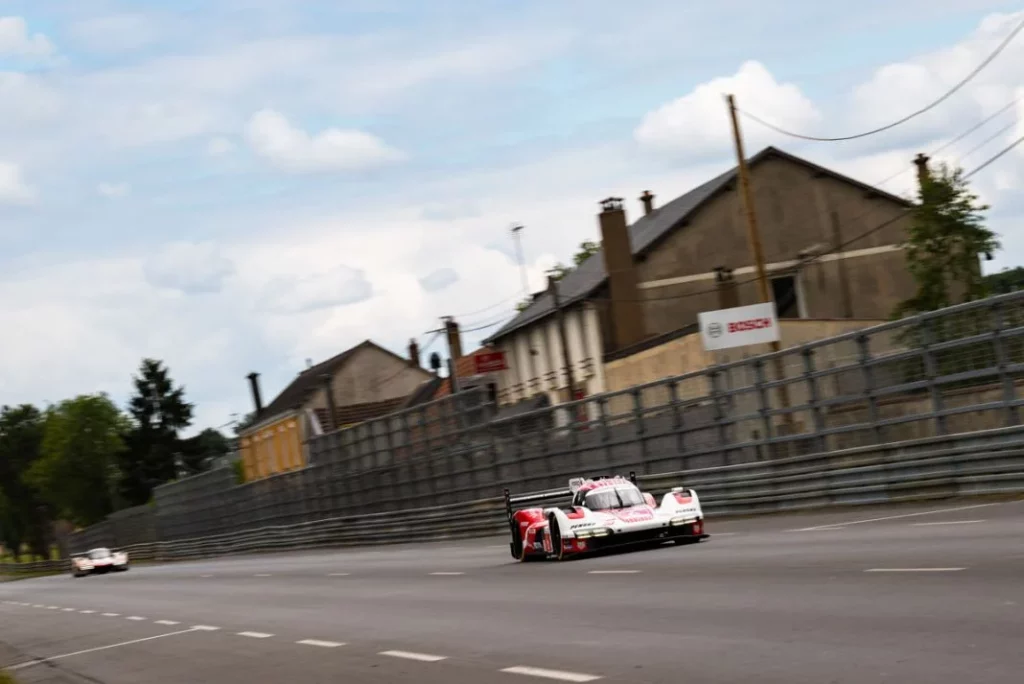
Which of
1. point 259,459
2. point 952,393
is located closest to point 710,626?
point 952,393

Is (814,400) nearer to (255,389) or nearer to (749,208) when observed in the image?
(749,208)

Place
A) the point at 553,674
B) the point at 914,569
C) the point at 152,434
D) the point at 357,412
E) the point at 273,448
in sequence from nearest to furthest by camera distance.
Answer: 1. the point at 553,674
2. the point at 914,569
3. the point at 357,412
4. the point at 273,448
5. the point at 152,434

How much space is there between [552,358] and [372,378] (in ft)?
108

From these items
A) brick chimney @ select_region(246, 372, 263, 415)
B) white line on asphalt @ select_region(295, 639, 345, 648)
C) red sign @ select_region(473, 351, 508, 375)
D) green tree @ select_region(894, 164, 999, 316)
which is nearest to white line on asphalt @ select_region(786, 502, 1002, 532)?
white line on asphalt @ select_region(295, 639, 345, 648)

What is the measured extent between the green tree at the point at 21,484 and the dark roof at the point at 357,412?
5907cm

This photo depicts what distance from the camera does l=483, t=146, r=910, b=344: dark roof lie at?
5934 centimetres

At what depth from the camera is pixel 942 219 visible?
5753cm

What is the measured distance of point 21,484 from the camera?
146m

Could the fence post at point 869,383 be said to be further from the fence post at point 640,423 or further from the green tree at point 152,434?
the green tree at point 152,434

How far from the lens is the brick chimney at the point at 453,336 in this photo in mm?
69750

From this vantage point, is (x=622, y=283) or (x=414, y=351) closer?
(x=622, y=283)

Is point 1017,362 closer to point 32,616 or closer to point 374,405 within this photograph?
point 32,616

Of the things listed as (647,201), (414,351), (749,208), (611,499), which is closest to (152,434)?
(414,351)

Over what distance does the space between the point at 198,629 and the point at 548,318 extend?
158 feet
